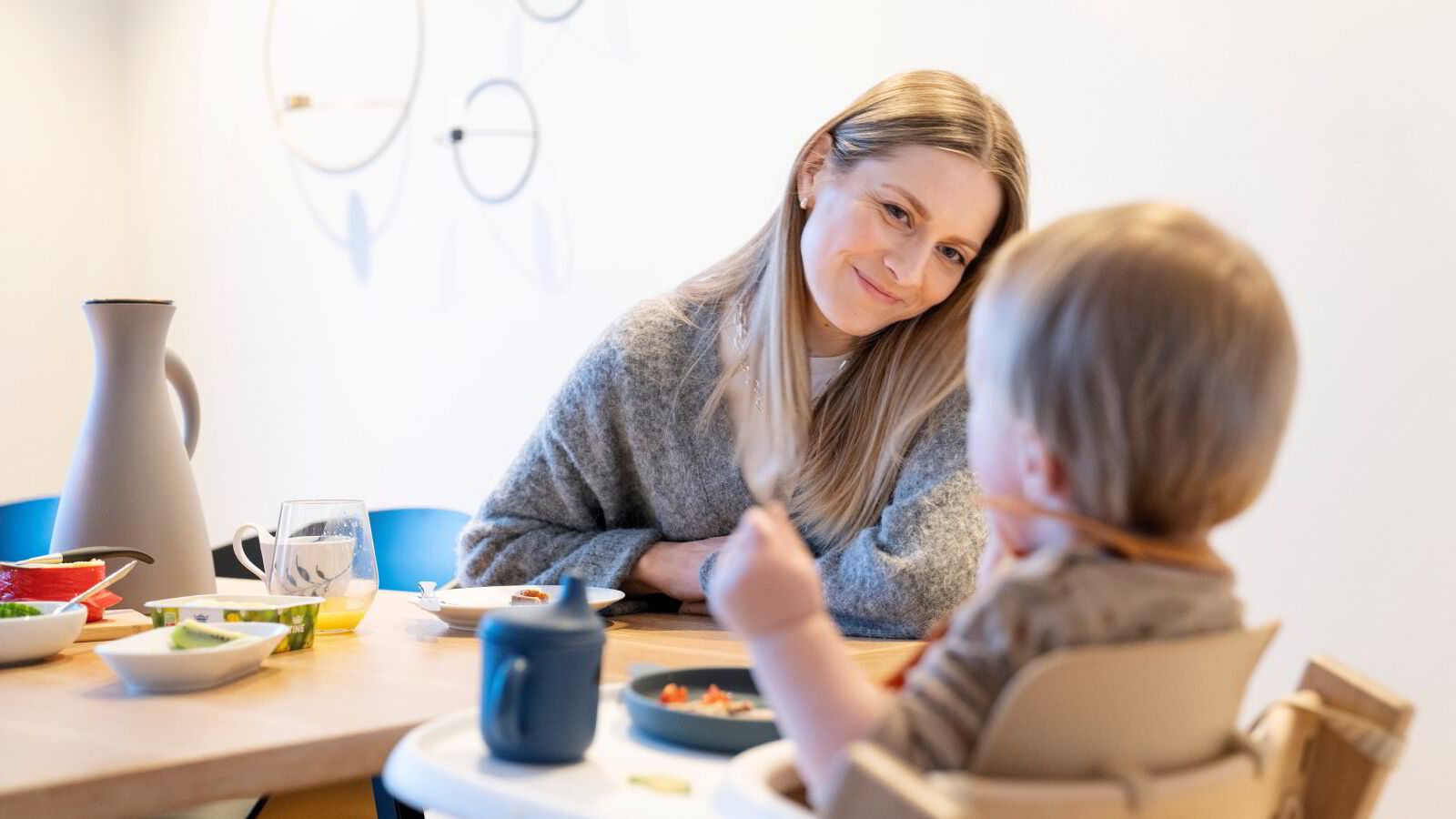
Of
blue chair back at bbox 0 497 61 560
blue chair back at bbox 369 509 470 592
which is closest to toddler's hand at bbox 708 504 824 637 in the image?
blue chair back at bbox 369 509 470 592

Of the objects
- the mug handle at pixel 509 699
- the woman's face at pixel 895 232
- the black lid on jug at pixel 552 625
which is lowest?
the mug handle at pixel 509 699

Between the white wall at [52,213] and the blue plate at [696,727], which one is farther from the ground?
the white wall at [52,213]

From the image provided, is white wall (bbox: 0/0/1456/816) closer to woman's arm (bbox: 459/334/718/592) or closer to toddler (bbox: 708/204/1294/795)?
toddler (bbox: 708/204/1294/795)

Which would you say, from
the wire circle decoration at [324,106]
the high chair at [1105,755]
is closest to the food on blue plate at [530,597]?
the high chair at [1105,755]

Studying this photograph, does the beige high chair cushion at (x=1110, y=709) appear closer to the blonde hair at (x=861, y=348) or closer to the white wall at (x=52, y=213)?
the blonde hair at (x=861, y=348)

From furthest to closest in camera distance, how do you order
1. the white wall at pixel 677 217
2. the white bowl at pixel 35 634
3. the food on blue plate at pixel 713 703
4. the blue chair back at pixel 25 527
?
the blue chair back at pixel 25 527 → the white wall at pixel 677 217 → the white bowl at pixel 35 634 → the food on blue plate at pixel 713 703

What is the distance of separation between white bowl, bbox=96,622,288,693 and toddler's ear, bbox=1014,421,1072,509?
2.28 feet

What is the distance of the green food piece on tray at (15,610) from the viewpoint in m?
1.19

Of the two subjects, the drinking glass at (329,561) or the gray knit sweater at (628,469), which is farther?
the gray knit sweater at (628,469)

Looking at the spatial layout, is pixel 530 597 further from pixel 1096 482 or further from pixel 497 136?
pixel 497 136

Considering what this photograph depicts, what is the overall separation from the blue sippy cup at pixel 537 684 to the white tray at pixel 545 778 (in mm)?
17

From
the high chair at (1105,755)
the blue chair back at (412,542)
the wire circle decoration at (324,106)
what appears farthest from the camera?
the wire circle decoration at (324,106)

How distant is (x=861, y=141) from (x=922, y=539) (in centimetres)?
52

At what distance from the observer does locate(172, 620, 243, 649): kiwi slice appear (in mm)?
1062
